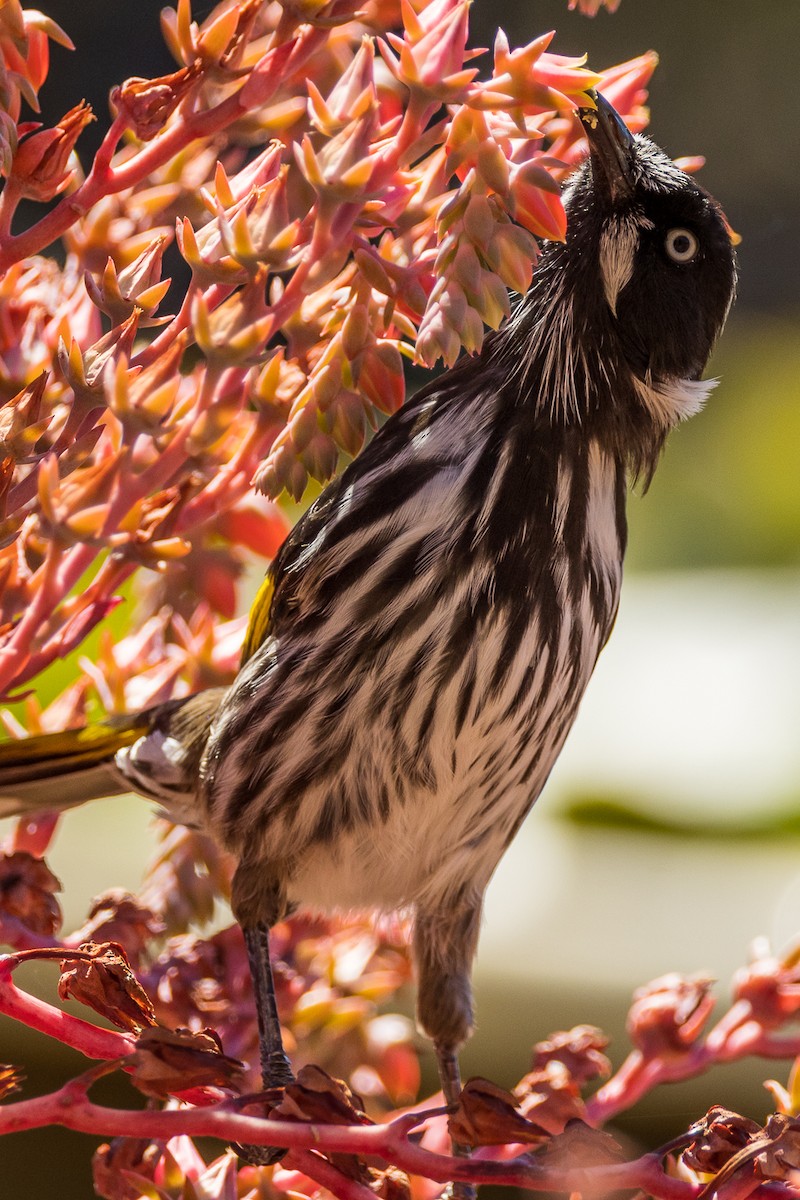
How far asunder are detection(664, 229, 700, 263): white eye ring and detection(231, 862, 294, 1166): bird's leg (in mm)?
393

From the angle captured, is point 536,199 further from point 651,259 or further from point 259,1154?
point 259,1154

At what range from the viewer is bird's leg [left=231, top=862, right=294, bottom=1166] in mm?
629

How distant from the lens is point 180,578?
0.71 m

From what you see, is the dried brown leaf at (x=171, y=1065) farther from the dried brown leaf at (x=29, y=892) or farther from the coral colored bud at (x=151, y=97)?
the coral colored bud at (x=151, y=97)

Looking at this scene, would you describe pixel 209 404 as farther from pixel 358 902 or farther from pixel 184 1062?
pixel 358 902

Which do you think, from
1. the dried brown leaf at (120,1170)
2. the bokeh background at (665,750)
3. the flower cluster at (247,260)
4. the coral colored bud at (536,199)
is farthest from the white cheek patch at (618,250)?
A: the bokeh background at (665,750)

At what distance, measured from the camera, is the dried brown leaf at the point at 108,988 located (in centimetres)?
43

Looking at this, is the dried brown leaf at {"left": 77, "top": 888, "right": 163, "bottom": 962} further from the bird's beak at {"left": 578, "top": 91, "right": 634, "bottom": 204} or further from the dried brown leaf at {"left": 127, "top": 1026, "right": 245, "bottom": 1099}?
the bird's beak at {"left": 578, "top": 91, "right": 634, "bottom": 204}

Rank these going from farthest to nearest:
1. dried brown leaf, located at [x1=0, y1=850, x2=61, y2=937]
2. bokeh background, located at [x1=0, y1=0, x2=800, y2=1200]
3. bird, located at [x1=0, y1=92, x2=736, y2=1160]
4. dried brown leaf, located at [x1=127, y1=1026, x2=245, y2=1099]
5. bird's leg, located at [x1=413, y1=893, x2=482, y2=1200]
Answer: bokeh background, located at [x1=0, y1=0, x2=800, y2=1200]
bird's leg, located at [x1=413, y1=893, x2=482, y2=1200]
bird, located at [x1=0, y1=92, x2=736, y2=1160]
dried brown leaf, located at [x1=0, y1=850, x2=61, y2=937]
dried brown leaf, located at [x1=127, y1=1026, x2=245, y2=1099]

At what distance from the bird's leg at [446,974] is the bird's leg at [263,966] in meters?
0.12

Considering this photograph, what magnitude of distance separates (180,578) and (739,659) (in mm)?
1636

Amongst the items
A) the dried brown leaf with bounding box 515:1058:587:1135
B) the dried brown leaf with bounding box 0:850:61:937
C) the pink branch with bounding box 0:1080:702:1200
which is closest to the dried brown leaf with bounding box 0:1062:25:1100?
the pink branch with bounding box 0:1080:702:1200

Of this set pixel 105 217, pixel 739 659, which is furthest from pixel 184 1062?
pixel 739 659

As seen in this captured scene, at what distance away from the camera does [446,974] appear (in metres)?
0.83
